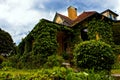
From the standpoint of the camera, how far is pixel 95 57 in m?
15.4

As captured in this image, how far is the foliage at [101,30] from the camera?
25.7 metres

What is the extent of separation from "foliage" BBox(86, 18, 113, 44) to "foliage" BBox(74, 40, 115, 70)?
958 cm

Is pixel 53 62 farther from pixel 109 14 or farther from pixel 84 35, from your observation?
pixel 109 14

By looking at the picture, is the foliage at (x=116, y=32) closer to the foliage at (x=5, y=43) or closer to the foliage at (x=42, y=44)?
the foliage at (x=42, y=44)

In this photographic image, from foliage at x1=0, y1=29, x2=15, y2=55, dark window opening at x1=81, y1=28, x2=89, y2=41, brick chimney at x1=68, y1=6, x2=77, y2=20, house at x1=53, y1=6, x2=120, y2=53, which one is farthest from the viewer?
foliage at x1=0, y1=29, x2=15, y2=55

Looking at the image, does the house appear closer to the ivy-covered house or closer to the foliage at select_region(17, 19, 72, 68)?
the ivy-covered house

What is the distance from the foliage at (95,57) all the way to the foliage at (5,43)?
32.0m

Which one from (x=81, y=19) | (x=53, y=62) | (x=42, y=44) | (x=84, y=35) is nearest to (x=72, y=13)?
(x=81, y=19)

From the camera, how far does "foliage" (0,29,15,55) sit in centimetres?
4706

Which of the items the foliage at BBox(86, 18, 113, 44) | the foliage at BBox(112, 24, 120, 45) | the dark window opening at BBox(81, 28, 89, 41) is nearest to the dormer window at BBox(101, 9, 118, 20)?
the foliage at BBox(112, 24, 120, 45)

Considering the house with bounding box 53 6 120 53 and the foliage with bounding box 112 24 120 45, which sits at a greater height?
the house with bounding box 53 6 120 53

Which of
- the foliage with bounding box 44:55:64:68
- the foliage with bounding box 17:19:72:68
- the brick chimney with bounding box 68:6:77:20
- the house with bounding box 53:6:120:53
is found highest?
the brick chimney with bounding box 68:6:77:20

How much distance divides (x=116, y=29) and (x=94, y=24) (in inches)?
128

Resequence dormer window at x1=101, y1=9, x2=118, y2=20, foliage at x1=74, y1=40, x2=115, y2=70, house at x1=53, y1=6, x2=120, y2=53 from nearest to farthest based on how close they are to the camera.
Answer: foliage at x1=74, y1=40, x2=115, y2=70 → house at x1=53, y1=6, x2=120, y2=53 → dormer window at x1=101, y1=9, x2=118, y2=20
